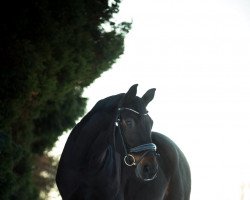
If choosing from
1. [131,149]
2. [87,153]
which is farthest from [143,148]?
[87,153]

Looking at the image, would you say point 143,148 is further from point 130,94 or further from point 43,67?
point 43,67

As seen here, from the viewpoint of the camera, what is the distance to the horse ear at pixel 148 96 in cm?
498

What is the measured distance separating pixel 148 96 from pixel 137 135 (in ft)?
2.46

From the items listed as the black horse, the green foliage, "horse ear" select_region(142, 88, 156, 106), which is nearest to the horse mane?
the black horse

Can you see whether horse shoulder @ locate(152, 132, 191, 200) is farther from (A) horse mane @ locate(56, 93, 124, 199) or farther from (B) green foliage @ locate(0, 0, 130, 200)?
(B) green foliage @ locate(0, 0, 130, 200)

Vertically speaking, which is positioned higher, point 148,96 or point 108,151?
point 148,96

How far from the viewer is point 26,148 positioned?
1212cm

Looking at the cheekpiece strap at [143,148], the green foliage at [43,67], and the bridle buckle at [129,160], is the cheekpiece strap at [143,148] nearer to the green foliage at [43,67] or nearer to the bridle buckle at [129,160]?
the bridle buckle at [129,160]

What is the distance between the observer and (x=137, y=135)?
443 cm

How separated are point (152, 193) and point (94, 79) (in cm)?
887

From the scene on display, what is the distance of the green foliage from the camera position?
9.87 meters

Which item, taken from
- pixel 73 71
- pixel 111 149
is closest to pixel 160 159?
pixel 111 149

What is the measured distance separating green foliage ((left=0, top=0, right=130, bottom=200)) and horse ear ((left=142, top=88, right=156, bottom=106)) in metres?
5.15

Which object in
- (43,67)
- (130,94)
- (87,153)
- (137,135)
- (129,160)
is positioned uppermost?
(43,67)
